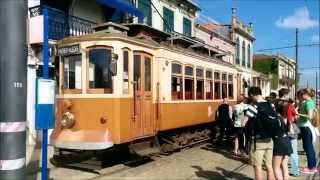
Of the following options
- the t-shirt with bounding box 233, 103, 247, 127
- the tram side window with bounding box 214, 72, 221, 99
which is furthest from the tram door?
the tram side window with bounding box 214, 72, 221, 99

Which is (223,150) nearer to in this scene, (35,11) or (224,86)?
(224,86)

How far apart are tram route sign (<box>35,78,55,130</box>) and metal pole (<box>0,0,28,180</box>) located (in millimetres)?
3078

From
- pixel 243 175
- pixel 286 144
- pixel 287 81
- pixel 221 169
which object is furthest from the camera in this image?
pixel 287 81

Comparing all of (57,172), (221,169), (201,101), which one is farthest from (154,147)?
(201,101)

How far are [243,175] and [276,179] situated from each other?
249 cm

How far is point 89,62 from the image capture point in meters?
12.1

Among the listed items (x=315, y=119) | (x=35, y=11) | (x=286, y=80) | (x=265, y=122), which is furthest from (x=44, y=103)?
(x=286, y=80)

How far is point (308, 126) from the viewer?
12.0 m

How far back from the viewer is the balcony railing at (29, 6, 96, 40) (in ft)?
63.9

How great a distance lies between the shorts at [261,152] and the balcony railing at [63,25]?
38.7ft

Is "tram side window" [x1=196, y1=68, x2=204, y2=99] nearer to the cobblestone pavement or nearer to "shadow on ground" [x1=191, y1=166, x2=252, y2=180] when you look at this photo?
the cobblestone pavement

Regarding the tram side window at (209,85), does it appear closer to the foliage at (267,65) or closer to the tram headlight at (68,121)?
the tram headlight at (68,121)

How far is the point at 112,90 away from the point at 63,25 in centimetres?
903

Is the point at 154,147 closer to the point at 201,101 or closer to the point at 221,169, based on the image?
the point at 221,169
